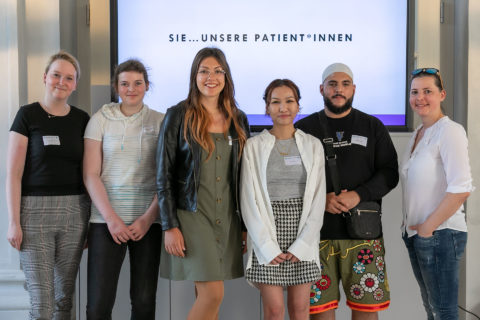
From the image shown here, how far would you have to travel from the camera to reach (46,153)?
2.33 metres

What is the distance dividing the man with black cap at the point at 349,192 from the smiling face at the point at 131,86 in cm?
92

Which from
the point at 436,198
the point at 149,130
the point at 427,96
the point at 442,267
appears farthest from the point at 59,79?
the point at 442,267

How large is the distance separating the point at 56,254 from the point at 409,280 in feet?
7.71

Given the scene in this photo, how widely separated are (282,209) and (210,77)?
72 cm

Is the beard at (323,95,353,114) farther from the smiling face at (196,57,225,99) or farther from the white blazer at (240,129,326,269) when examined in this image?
the smiling face at (196,57,225,99)

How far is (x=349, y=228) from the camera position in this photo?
2.37 metres

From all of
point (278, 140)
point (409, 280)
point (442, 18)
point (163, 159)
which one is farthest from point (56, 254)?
point (442, 18)

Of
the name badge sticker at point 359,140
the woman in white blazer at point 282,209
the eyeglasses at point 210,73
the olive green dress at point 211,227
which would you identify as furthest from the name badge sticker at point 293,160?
the eyeglasses at point 210,73

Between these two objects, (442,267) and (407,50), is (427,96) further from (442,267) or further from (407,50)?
(407,50)

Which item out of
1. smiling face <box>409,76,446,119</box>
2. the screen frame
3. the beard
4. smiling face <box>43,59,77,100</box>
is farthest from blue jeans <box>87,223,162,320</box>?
smiling face <box>409,76,446,119</box>

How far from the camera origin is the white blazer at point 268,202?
214 centimetres

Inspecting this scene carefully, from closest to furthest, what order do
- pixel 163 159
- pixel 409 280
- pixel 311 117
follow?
pixel 163 159 < pixel 311 117 < pixel 409 280

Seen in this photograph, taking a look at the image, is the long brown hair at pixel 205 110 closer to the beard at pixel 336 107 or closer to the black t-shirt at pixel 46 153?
the beard at pixel 336 107

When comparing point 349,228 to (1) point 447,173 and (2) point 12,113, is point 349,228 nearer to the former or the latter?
(1) point 447,173
